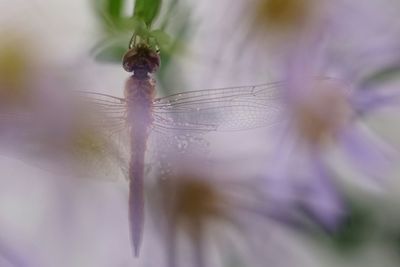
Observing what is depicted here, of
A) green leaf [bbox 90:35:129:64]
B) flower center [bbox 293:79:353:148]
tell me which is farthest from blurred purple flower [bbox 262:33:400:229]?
green leaf [bbox 90:35:129:64]

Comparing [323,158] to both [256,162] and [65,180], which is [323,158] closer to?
[256,162]

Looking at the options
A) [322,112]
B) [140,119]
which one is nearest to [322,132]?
[322,112]

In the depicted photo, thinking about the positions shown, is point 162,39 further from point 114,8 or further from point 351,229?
point 351,229

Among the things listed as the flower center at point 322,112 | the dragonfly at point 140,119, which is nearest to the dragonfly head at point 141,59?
the dragonfly at point 140,119

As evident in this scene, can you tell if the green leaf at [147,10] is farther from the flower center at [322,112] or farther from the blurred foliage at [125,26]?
the flower center at [322,112]

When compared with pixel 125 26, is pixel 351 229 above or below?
below

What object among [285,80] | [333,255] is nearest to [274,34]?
[285,80]

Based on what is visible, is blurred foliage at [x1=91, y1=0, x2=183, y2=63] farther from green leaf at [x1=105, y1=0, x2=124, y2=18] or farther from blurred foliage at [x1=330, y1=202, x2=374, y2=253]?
blurred foliage at [x1=330, y1=202, x2=374, y2=253]
